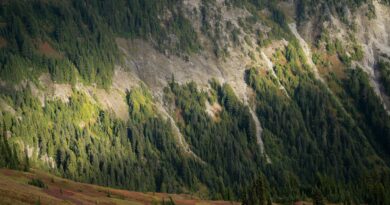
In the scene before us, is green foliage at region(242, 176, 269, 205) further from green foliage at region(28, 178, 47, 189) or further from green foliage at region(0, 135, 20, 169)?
green foliage at region(0, 135, 20, 169)

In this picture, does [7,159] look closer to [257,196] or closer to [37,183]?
[37,183]

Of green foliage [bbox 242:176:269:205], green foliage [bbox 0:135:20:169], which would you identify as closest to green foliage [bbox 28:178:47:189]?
green foliage [bbox 0:135:20:169]

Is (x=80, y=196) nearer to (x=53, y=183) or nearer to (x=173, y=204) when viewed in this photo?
(x=53, y=183)

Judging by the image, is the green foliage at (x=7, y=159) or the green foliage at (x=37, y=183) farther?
the green foliage at (x=7, y=159)

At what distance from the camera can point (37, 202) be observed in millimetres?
111688

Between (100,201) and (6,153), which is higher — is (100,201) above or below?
below

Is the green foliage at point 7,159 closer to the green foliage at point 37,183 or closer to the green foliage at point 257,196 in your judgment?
the green foliage at point 37,183

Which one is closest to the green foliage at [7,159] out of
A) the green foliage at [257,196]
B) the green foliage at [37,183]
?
the green foliage at [37,183]

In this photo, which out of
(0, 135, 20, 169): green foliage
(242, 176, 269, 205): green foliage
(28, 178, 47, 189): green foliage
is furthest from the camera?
(0, 135, 20, 169): green foliage

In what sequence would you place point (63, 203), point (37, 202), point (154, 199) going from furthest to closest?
point (154, 199)
point (63, 203)
point (37, 202)

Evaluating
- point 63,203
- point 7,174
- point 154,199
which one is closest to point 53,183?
point 7,174

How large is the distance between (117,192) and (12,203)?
86.8 m

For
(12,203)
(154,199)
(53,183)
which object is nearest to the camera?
(12,203)

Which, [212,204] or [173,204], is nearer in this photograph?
[173,204]
